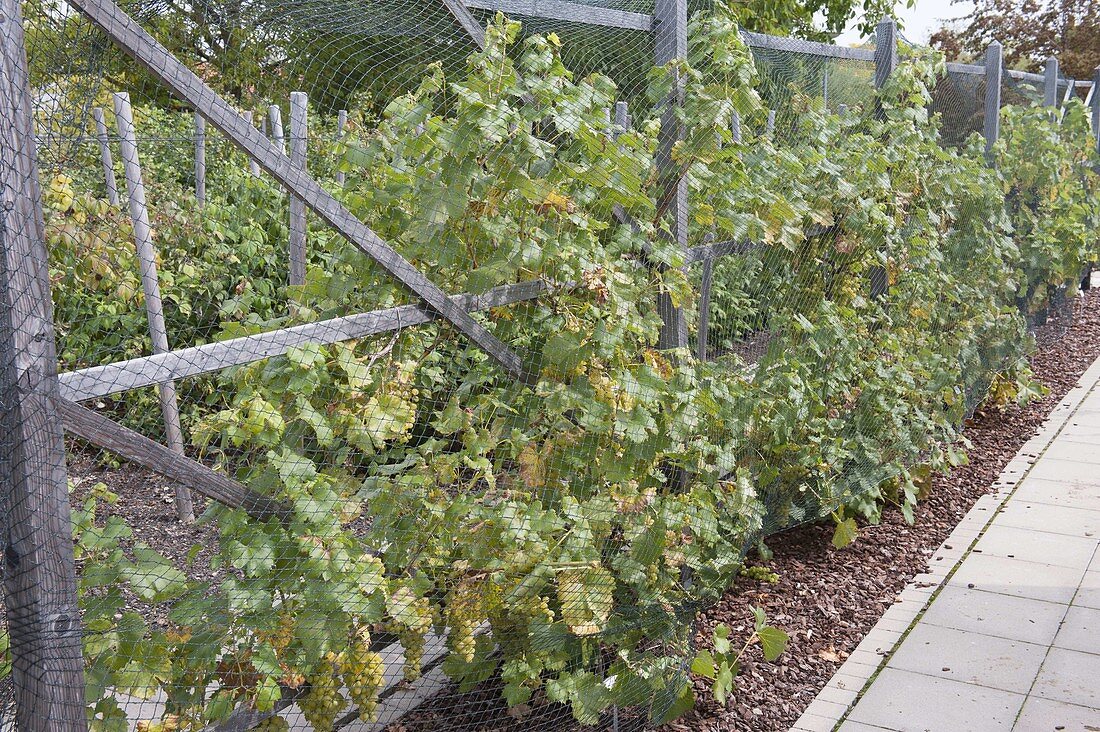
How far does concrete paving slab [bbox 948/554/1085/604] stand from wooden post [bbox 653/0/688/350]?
76.2 inches

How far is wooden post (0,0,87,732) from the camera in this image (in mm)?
1794

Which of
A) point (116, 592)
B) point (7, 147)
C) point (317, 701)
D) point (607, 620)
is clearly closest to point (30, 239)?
point (7, 147)

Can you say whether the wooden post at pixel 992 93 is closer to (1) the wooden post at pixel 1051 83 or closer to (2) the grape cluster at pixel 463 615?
(1) the wooden post at pixel 1051 83

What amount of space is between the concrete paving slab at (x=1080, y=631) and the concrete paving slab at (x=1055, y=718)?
461 millimetres

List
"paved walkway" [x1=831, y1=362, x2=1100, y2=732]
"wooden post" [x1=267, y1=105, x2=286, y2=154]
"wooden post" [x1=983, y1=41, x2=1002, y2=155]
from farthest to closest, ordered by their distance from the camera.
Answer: "wooden post" [x1=983, y1=41, x2=1002, y2=155] < "paved walkway" [x1=831, y1=362, x2=1100, y2=732] < "wooden post" [x1=267, y1=105, x2=286, y2=154]

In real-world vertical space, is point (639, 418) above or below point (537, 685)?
above

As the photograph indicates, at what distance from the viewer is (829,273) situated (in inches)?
187

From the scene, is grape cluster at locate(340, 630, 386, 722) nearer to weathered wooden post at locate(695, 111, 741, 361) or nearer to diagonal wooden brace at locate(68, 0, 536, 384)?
A: diagonal wooden brace at locate(68, 0, 536, 384)

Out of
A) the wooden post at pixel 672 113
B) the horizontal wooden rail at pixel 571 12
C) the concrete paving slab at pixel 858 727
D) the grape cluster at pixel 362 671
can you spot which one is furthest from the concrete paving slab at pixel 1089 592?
the grape cluster at pixel 362 671

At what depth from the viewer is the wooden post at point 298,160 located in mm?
2643

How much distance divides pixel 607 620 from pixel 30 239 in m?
1.93

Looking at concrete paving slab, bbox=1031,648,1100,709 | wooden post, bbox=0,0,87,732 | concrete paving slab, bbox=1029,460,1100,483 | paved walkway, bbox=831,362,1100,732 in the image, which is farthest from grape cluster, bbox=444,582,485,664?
concrete paving slab, bbox=1029,460,1100,483

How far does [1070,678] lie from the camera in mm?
3422

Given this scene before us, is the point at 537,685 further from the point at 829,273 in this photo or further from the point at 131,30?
the point at 829,273
